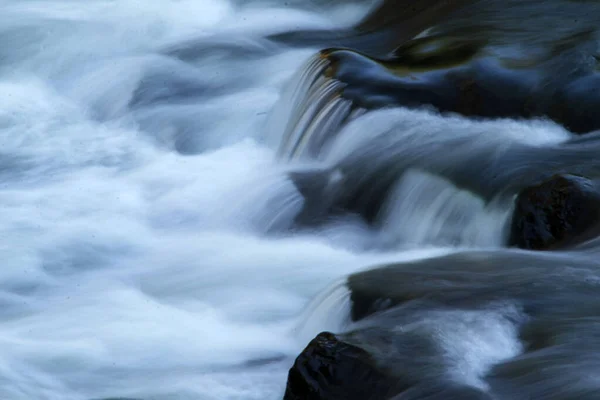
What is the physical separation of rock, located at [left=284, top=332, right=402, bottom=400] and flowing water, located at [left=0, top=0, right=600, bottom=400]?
334 mm

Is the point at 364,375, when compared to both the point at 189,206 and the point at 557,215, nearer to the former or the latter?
the point at 557,215

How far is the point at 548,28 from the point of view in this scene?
24.5 ft

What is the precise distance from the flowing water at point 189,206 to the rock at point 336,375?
1.10 feet

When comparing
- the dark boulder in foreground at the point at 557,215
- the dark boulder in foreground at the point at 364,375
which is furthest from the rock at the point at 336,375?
the dark boulder in foreground at the point at 557,215

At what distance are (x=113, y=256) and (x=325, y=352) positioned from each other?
8.99ft

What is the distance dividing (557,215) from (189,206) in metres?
2.39

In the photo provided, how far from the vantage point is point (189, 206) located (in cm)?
667

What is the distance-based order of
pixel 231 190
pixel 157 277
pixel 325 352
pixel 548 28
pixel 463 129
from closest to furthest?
pixel 325 352 → pixel 157 277 → pixel 463 129 → pixel 231 190 → pixel 548 28

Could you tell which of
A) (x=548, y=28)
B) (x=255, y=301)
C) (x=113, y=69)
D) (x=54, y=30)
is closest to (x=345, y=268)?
(x=255, y=301)

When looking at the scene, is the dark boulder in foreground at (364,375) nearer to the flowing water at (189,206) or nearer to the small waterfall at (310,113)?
the flowing water at (189,206)

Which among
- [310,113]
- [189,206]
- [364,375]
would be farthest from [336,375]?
[310,113]

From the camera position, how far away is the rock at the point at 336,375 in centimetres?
359

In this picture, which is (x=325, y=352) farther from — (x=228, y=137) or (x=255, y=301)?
(x=228, y=137)

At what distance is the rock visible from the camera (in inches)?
141
